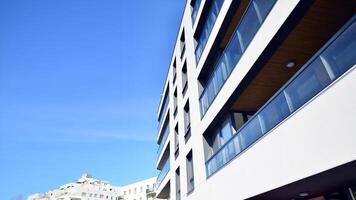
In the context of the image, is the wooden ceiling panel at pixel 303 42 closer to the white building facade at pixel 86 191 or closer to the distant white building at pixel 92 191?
the distant white building at pixel 92 191

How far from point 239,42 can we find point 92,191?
97.2m

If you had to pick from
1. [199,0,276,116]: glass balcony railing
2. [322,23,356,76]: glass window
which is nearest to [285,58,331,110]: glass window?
[322,23,356,76]: glass window

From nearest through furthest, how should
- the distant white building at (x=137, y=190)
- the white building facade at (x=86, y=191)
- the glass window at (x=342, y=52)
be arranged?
the glass window at (x=342, y=52) < the distant white building at (x=137, y=190) < the white building facade at (x=86, y=191)

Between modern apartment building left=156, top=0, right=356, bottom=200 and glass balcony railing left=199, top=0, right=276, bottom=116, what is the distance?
4 cm

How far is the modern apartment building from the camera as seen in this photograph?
4.27 metres

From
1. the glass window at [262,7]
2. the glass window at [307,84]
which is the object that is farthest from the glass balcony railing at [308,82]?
the glass window at [262,7]

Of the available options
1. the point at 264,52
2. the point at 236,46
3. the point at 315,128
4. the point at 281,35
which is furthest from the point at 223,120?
the point at 315,128

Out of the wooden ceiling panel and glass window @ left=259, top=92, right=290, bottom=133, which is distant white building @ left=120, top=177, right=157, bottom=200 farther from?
glass window @ left=259, top=92, right=290, bottom=133

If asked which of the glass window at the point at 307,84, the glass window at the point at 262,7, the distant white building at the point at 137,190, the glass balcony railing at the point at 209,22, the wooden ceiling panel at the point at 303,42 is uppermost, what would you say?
the distant white building at the point at 137,190

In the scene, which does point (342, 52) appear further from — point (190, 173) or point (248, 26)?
point (190, 173)

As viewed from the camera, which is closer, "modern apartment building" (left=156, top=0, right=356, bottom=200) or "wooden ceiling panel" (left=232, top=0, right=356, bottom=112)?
"modern apartment building" (left=156, top=0, right=356, bottom=200)

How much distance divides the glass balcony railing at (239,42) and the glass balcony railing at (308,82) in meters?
2.39

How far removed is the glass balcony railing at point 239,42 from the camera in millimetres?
7145

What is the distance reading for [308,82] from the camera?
16.8 ft
